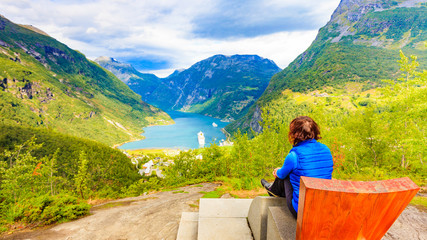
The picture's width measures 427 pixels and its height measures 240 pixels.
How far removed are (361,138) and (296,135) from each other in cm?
1399

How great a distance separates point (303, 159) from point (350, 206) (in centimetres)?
99

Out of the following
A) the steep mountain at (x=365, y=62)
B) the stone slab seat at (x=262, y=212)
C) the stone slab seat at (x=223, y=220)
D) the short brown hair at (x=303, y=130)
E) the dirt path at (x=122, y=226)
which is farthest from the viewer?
the steep mountain at (x=365, y=62)

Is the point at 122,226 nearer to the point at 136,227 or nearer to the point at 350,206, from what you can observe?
the point at 136,227

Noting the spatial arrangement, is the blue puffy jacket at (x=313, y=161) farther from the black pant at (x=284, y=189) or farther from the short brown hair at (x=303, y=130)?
the black pant at (x=284, y=189)

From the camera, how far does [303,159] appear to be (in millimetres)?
2822

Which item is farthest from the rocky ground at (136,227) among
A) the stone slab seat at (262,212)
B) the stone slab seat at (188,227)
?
the stone slab seat at (262,212)

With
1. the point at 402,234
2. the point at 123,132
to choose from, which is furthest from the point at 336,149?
the point at 123,132

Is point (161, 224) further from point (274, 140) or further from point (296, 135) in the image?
point (274, 140)

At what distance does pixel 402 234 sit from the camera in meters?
3.91

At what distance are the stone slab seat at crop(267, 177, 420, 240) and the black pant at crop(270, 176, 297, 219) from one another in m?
1.00

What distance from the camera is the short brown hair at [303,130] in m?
2.97

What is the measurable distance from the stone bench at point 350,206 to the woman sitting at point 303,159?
92cm

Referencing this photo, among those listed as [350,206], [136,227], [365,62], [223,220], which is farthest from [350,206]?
[365,62]

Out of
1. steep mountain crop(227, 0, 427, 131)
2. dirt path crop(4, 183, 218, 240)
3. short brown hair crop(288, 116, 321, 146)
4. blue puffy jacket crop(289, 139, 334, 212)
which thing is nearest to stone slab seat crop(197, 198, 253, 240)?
dirt path crop(4, 183, 218, 240)
